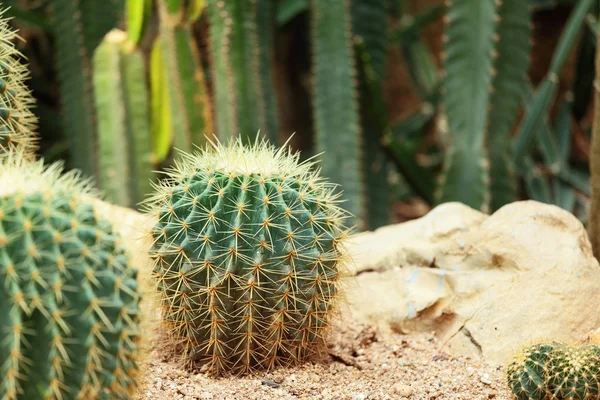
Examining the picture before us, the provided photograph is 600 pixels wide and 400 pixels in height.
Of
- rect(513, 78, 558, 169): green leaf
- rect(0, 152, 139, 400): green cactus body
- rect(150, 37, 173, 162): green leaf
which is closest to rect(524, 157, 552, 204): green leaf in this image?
rect(513, 78, 558, 169): green leaf

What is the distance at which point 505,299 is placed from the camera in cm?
298

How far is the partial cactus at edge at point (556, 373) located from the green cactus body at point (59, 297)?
1.28m

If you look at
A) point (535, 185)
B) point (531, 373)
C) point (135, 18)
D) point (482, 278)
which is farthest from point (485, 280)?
point (535, 185)

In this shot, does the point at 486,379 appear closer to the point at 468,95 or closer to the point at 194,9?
the point at 468,95

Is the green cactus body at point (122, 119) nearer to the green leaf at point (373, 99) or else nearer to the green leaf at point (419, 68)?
the green leaf at point (373, 99)

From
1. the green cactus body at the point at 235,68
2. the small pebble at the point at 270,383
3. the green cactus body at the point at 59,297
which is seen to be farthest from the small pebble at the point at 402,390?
the green cactus body at the point at 235,68

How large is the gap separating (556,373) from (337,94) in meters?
2.96

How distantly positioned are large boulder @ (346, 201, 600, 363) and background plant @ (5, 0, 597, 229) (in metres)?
1.40

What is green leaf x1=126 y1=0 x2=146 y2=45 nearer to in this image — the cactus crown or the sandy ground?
the sandy ground

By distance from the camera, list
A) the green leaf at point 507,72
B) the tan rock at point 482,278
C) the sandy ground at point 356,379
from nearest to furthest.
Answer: the sandy ground at point 356,379 → the tan rock at point 482,278 → the green leaf at point 507,72

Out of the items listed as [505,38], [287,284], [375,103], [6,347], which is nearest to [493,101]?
[505,38]

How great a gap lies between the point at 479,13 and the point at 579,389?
2725 millimetres

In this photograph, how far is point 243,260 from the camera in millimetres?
2584

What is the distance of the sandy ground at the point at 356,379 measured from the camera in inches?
99.8
